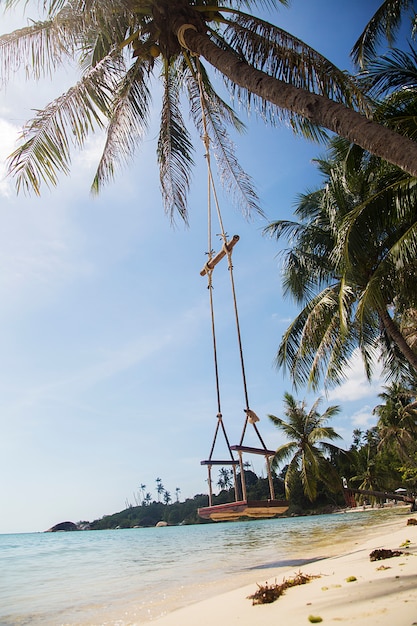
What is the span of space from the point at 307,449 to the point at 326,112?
60.0ft

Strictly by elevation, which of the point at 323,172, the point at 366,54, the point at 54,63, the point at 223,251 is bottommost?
the point at 223,251

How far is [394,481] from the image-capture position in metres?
29.6

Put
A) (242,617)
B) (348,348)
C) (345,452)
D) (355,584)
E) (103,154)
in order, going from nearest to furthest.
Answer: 1. (242,617)
2. (355,584)
3. (103,154)
4. (348,348)
5. (345,452)

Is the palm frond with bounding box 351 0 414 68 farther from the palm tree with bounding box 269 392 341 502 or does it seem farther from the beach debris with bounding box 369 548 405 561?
the palm tree with bounding box 269 392 341 502

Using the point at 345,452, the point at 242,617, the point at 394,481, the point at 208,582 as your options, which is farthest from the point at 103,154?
the point at 394,481

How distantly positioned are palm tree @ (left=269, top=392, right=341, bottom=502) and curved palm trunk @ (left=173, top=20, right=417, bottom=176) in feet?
57.3

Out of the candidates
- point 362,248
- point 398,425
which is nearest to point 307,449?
point 398,425

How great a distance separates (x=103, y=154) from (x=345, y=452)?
17.4 meters

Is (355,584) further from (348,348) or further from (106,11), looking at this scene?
(348,348)

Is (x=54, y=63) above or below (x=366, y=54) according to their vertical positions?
below

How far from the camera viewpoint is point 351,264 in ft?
21.4

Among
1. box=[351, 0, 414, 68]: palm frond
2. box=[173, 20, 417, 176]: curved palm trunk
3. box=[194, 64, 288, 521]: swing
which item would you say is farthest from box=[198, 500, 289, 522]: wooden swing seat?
box=[351, 0, 414, 68]: palm frond

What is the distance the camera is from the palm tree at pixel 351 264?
6.14 m

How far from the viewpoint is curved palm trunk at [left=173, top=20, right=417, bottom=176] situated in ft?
9.12
